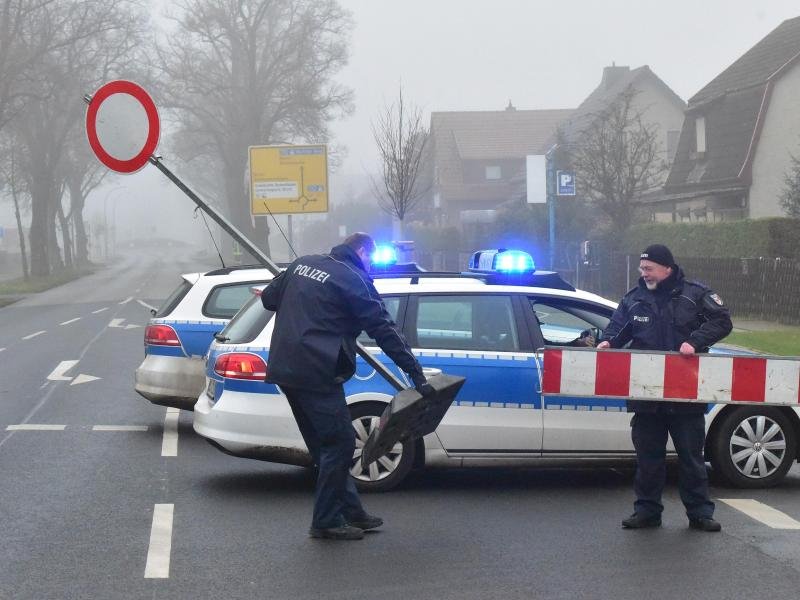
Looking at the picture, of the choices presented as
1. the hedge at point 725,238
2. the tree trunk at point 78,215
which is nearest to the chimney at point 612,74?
the tree trunk at point 78,215

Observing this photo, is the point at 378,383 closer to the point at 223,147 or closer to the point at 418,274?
the point at 418,274

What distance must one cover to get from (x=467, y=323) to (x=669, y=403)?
1.65m

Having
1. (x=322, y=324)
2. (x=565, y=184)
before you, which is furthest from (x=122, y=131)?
(x=565, y=184)

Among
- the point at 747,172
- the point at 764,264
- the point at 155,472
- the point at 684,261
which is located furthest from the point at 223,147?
the point at 155,472

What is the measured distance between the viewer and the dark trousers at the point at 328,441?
6.46m

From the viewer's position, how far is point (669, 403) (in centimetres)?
686

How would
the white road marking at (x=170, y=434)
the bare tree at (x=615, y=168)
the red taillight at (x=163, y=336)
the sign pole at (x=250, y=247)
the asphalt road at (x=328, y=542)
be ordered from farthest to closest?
1. the bare tree at (x=615, y=168)
2. the red taillight at (x=163, y=336)
3. the white road marking at (x=170, y=434)
4. the sign pole at (x=250, y=247)
5. the asphalt road at (x=328, y=542)

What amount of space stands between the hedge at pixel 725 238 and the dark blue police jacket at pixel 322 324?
1874cm

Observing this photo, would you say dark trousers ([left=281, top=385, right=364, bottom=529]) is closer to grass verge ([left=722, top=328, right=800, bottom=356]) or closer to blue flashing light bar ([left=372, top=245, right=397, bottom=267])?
blue flashing light bar ([left=372, top=245, right=397, bottom=267])

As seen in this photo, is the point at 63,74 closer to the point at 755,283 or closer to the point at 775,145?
the point at 775,145

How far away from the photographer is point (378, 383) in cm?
779

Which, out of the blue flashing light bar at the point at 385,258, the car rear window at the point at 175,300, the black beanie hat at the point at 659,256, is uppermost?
the black beanie hat at the point at 659,256

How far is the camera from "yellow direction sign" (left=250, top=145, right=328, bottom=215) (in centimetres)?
3909

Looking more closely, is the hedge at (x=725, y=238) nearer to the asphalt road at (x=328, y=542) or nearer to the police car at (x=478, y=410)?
the asphalt road at (x=328, y=542)
